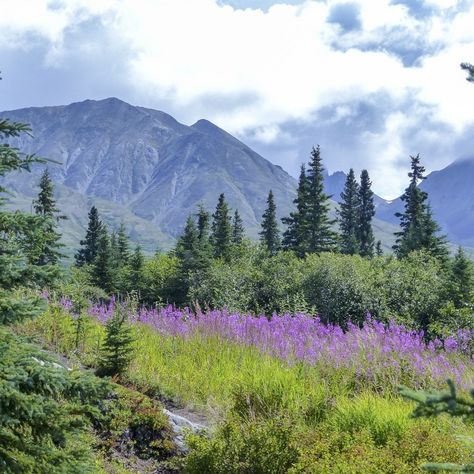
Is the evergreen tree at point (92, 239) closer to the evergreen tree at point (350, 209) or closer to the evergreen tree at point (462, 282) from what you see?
the evergreen tree at point (350, 209)

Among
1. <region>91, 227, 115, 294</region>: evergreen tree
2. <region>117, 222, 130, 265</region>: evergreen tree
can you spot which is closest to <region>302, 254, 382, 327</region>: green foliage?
<region>91, 227, 115, 294</region>: evergreen tree

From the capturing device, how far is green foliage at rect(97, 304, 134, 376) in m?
7.41

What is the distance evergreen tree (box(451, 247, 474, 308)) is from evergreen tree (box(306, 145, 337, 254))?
24.6 m

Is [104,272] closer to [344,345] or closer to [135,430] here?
[344,345]

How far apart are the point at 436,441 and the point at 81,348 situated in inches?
233

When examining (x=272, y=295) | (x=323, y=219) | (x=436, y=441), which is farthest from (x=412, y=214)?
(x=436, y=441)

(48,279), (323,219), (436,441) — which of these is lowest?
(436,441)

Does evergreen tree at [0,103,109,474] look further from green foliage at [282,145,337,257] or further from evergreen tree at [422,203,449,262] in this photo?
green foliage at [282,145,337,257]

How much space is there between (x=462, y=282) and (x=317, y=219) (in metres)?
28.9

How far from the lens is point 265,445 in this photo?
17.3ft

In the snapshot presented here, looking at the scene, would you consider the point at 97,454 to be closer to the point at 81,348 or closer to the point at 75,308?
the point at 81,348

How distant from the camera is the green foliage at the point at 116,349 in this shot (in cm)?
741

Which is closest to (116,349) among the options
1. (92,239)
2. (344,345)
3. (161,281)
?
(344,345)

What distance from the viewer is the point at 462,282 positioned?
1630 cm
